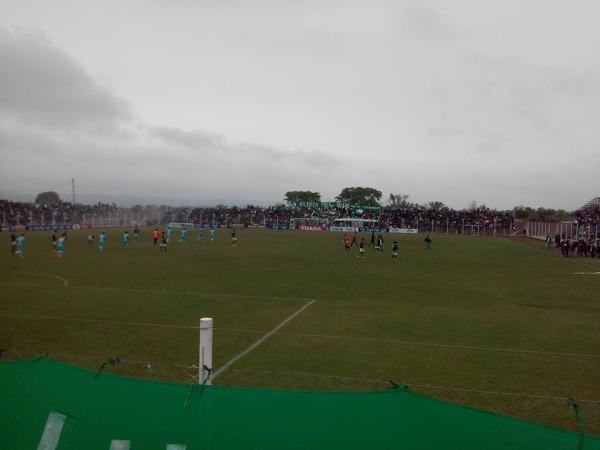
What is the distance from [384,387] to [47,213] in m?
87.4

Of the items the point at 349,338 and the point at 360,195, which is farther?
the point at 360,195

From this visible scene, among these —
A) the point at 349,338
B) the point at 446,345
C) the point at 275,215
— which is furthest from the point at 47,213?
the point at 446,345

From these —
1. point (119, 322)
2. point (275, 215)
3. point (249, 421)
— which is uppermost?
point (275, 215)

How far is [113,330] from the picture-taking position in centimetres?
1269

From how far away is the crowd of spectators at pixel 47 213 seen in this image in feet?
243

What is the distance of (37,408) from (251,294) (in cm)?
1370

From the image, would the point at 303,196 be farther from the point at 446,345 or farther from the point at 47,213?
the point at 446,345

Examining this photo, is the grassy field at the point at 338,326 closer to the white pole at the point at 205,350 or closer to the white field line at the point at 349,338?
the white field line at the point at 349,338

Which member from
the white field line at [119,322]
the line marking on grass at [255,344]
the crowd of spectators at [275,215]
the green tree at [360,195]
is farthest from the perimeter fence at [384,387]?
the green tree at [360,195]

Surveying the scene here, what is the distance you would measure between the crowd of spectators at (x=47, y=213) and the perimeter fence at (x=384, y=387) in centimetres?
7453

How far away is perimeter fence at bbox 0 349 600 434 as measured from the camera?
7402 mm

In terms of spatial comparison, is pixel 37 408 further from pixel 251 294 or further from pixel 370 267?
pixel 370 267

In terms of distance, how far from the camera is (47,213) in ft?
271

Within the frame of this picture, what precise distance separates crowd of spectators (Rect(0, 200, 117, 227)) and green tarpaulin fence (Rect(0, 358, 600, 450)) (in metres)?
78.7
